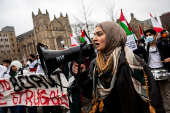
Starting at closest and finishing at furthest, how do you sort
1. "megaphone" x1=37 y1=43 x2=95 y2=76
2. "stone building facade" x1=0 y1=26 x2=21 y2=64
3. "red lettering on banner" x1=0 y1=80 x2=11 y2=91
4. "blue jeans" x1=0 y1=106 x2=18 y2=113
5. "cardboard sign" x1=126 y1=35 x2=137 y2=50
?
1. "megaphone" x1=37 y1=43 x2=95 y2=76
2. "red lettering on banner" x1=0 y1=80 x2=11 y2=91
3. "blue jeans" x1=0 y1=106 x2=18 y2=113
4. "cardboard sign" x1=126 y1=35 x2=137 y2=50
5. "stone building facade" x1=0 y1=26 x2=21 y2=64

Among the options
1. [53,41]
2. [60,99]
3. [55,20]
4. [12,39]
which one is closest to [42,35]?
[53,41]

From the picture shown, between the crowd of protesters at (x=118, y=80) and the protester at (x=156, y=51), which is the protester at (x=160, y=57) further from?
the crowd of protesters at (x=118, y=80)

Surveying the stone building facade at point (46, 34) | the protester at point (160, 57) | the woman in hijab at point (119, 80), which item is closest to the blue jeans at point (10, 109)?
the woman in hijab at point (119, 80)

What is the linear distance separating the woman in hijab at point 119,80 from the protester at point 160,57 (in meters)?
1.96

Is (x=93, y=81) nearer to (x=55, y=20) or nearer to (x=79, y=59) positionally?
(x=79, y=59)

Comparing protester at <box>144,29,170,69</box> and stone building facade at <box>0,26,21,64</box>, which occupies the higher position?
stone building facade at <box>0,26,21,64</box>

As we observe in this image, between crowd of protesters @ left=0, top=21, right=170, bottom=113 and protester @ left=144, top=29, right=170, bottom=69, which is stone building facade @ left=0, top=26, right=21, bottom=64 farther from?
crowd of protesters @ left=0, top=21, right=170, bottom=113

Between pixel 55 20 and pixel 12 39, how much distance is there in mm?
25210

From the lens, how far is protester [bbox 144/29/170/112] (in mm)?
2975

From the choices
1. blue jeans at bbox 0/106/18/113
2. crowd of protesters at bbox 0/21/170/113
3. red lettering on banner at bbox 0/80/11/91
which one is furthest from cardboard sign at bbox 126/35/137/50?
blue jeans at bbox 0/106/18/113

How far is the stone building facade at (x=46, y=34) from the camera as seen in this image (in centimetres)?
5603

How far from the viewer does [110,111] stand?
144cm

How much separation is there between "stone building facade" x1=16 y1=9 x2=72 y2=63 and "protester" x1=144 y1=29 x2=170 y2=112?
181 ft

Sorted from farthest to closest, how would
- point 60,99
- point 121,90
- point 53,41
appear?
1. point 53,41
2. point 60,99
3. point 121,90
